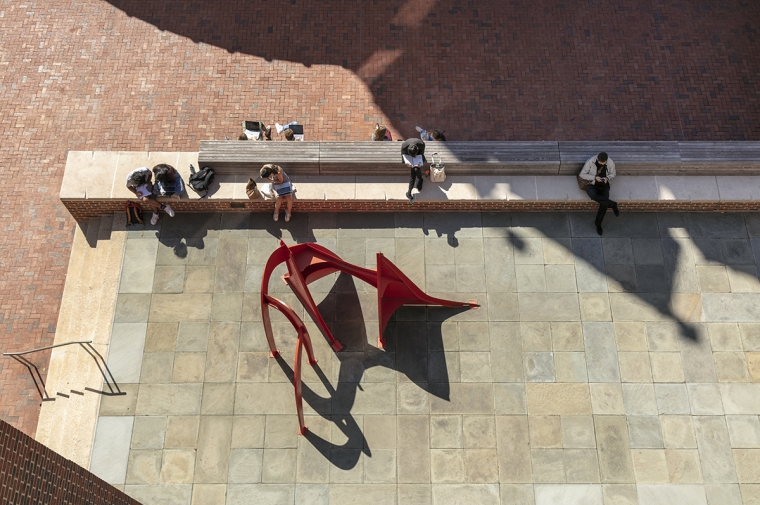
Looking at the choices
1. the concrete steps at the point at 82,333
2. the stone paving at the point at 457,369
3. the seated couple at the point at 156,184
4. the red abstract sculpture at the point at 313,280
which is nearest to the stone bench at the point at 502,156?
the seated couple at the point at 156,184

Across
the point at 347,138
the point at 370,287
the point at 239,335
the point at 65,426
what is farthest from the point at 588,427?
the point at 65,426

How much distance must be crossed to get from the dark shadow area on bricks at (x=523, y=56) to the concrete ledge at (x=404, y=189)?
2.63m

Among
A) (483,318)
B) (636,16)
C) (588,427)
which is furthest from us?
(636,16)

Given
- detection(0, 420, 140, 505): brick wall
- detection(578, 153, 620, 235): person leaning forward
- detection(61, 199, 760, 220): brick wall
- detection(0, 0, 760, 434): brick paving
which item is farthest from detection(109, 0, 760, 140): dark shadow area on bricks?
detection(0, 420, 140, 505): brick wall

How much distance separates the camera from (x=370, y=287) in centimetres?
1395

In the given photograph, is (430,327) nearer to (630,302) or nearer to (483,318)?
(483,318)

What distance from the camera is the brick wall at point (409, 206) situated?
14078mm

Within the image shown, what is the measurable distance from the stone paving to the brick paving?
3.36 m

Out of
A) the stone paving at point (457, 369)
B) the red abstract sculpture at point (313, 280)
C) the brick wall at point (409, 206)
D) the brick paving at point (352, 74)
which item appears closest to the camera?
the red abstract sculpture at point (313, 280)

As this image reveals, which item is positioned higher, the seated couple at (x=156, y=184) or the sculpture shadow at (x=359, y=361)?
the seated couple at (x=156, y=184)

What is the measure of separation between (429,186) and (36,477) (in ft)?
30.6

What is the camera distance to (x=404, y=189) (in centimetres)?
1406

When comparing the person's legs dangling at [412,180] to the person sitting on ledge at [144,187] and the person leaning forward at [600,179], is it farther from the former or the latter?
the person sitting on ledge at [144,187]

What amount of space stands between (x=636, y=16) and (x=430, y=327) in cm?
1112
